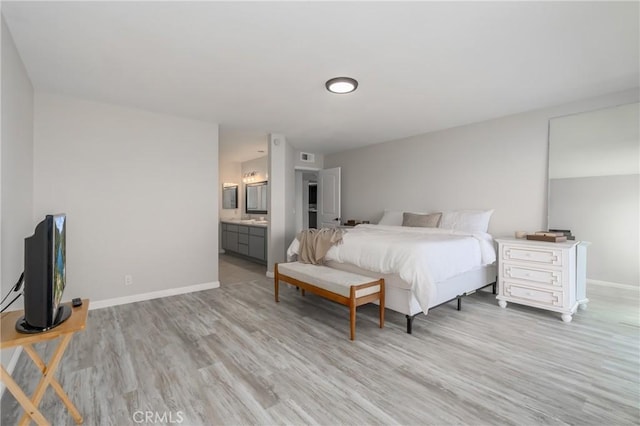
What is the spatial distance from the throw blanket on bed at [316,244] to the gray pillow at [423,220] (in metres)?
1.43

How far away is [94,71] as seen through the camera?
2605mm

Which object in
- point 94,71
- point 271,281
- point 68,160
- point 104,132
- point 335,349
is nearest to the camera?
point 335,349

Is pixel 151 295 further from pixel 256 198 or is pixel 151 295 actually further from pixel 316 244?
pixel 256 198

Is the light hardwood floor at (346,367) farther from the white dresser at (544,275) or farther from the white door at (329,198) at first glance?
the white door at (329,198)

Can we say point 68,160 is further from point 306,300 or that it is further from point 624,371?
point 624,371

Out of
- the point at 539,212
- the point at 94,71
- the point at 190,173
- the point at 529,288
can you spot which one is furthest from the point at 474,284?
the point at 94,71

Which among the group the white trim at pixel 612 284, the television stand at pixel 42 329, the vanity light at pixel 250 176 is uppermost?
the vanity light at pixel 250 176

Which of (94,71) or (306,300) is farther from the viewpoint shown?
(306,300)

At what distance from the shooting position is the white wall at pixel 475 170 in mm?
3703

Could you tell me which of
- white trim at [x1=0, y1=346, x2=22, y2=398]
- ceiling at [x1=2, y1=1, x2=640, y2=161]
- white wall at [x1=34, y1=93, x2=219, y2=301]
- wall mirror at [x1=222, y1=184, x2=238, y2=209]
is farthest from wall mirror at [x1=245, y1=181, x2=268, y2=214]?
white trim at [x1=0, y1=346, x2=22, y2=398]

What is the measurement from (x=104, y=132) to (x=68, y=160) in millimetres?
484

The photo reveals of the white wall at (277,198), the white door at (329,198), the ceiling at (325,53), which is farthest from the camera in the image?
the white door at (329,198)
